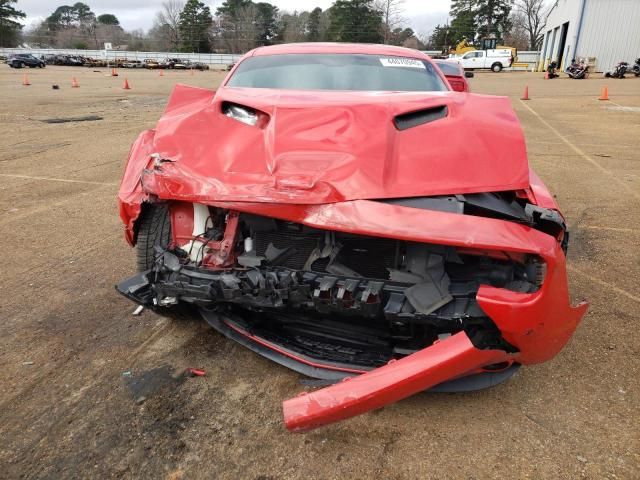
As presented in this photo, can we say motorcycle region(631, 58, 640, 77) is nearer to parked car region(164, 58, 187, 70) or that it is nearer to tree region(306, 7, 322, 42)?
parked car region(164, 58, 187, 70)

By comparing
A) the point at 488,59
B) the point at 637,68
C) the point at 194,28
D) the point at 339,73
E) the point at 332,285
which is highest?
the point at 194,28

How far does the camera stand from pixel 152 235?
8.54 ft

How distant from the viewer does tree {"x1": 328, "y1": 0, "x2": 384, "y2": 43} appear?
63.7m

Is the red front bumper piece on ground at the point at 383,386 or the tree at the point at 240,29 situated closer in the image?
the red front bumper piece on ground at the point at 383,386

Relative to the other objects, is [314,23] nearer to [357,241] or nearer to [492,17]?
[492,17]

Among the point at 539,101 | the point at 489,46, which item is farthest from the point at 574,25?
the point at 539,101

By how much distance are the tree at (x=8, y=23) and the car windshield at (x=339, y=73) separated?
75889 mm

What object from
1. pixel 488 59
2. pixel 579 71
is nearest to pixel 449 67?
pixel 579 71

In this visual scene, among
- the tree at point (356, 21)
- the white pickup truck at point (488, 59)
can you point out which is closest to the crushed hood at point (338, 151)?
the white pickup truck at point (488, 59)

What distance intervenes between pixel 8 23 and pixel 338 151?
7931 cm

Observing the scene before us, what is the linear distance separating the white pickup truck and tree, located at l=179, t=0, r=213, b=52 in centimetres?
4508

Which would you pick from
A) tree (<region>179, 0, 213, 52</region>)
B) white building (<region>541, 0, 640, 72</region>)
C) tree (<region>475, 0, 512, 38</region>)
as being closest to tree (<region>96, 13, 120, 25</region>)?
tree (<region>179, 0, 213, 52</region>)

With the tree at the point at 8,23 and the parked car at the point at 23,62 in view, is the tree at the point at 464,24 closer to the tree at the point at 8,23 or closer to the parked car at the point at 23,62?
the parked car at the point at 23,62

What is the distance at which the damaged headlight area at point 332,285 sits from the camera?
1.97 meters
